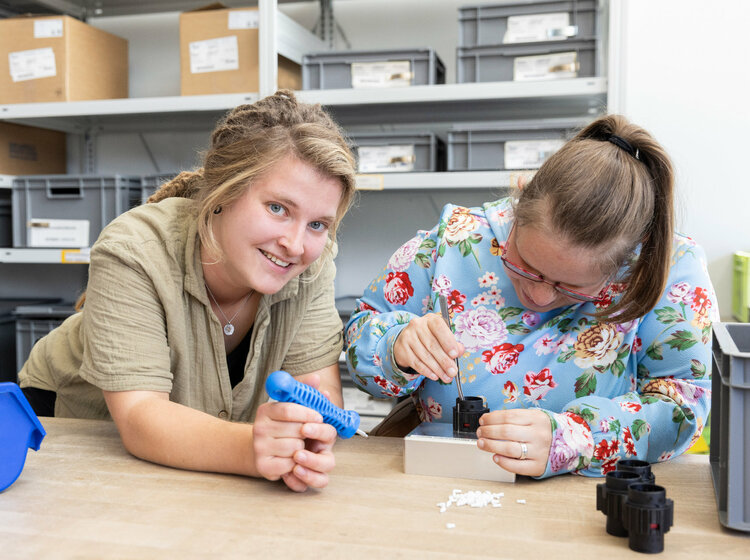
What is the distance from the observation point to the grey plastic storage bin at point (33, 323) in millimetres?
2461

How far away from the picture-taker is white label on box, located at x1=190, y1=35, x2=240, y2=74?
231 cm

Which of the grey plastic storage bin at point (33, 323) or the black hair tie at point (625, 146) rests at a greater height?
the black hair tie at point (625, 146)

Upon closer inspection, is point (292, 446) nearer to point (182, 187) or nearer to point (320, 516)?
point (320, 516)

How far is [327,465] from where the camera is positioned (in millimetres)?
864

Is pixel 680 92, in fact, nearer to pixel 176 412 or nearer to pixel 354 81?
pixel 354 81

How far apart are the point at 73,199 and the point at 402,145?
1189 millimetres

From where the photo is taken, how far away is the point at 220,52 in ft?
7.63

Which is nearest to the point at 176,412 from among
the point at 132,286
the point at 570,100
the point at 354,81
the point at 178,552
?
the point at 132,286

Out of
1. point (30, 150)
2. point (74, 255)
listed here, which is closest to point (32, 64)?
point (30, 150)

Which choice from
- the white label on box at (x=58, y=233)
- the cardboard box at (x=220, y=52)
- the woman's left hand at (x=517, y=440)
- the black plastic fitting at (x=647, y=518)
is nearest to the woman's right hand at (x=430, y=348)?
the woman's left hand at (x=517, y=440)

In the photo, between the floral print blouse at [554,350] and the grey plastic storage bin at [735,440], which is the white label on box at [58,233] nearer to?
the floral print blouse at [554,350]

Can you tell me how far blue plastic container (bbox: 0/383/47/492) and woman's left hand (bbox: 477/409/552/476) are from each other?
57 centimetres

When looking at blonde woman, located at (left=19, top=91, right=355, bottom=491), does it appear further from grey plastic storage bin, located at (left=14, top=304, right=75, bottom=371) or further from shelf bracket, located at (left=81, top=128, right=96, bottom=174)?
shelf bracket, located at (left=81, top=128, right=96, bottom=174)

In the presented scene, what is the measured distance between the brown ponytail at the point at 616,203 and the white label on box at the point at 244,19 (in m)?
1.52
